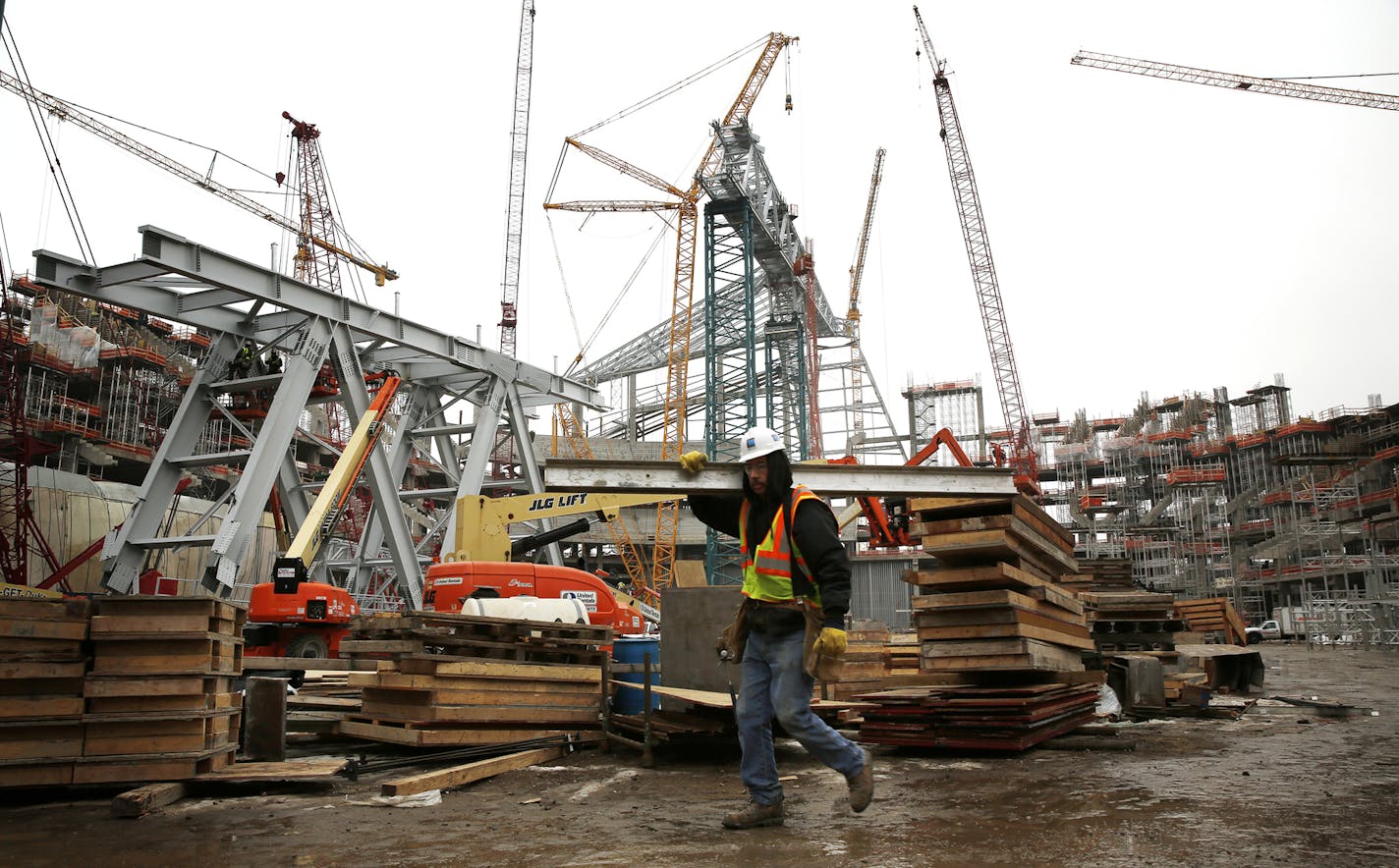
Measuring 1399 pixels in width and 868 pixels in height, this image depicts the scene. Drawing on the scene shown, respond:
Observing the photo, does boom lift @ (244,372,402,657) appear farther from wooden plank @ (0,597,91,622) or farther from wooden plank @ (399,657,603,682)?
wooden plank @ (0,597,91,622)

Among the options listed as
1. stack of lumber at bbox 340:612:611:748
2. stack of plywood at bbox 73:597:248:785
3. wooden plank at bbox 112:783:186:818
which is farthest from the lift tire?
wooden plank at bbox 112:783:186:818

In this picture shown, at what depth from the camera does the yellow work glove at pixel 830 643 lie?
465cm

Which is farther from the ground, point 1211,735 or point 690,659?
point 690,659

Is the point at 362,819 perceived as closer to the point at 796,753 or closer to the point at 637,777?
the point at 637,777

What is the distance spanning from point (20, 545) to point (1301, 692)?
3018cm

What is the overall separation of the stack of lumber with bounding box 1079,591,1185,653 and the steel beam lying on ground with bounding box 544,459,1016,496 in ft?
25.3

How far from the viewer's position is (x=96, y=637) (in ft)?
19.8

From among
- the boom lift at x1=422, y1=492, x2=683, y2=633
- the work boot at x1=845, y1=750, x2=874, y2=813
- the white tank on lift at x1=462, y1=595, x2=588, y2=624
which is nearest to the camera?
the work boot at x1=845, y1=750, x2=874, y2=813

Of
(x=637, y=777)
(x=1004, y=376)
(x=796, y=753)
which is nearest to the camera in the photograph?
(x=637, y=777)

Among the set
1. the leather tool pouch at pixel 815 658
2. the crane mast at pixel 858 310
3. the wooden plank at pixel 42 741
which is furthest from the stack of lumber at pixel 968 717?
the crane mast at pixel 858 310

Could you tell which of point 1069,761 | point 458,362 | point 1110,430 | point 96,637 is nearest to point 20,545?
point 458,362

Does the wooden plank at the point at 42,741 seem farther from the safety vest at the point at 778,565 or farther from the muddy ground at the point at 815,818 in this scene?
the safety vest at the point at 778,565

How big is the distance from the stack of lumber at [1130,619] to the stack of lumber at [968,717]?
204 inches

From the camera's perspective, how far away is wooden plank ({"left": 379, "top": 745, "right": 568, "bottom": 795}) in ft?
19.4
